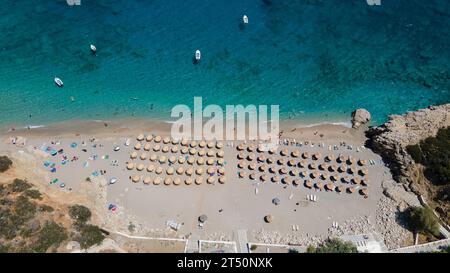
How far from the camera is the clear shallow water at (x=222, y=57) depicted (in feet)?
181

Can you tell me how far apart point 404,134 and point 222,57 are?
28.1 metres

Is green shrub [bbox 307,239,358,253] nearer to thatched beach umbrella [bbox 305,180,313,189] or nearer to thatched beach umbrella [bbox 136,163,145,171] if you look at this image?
thatched beach umbrella [bbox 305,180,313,189]

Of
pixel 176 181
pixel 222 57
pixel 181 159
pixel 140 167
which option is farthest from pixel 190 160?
pixel 222 57

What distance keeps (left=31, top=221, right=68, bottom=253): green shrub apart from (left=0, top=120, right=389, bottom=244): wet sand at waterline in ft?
18.1

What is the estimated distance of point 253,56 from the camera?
200 feet

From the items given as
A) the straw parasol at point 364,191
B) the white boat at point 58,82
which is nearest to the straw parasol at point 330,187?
the straw parasol at point 364,191

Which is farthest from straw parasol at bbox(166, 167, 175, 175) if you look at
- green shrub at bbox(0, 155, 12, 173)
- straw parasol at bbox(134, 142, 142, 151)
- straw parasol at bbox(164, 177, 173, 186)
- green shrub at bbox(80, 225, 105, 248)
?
green shrub at bbox(0, 155, 12, 173)

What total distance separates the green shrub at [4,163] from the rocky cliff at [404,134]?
43.2m

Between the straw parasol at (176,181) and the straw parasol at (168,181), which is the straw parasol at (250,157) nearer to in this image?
the straw parasol at (176,181)
